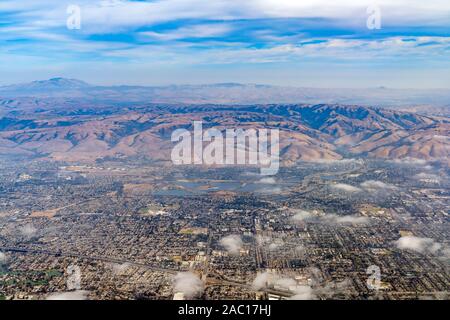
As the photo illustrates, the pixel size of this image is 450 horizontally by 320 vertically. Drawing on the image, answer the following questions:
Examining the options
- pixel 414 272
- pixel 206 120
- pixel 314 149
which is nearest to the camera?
pixel 414 272

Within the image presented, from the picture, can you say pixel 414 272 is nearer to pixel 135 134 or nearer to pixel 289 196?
pixel 289 196

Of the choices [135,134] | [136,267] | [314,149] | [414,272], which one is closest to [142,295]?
[136,267]

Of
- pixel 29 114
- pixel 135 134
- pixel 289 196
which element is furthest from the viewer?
pixel 29 114

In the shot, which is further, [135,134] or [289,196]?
[135,134]

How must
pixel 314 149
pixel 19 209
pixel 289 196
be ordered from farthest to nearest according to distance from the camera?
pixel 314 149, pixel 289 196, pixel 19 209

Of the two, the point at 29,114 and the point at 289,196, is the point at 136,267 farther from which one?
the point at 29,114
